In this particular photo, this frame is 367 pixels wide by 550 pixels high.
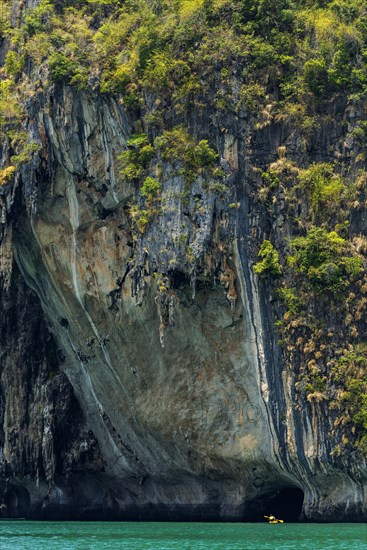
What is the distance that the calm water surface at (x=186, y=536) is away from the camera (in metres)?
24.4

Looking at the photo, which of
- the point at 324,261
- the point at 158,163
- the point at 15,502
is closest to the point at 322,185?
the point at 324,261

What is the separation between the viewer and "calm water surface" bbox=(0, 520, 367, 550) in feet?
80.0

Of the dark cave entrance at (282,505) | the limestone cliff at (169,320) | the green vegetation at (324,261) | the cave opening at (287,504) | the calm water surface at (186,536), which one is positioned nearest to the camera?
the calm water surface at (186,536)

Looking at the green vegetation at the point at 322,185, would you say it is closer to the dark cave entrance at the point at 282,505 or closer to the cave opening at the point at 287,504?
the dark cave entrance at the point at 282,505

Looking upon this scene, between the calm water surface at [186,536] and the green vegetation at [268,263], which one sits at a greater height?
the green vegetation at [268,263]

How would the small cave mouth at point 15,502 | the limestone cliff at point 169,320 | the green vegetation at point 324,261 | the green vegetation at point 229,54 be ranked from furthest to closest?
the small cave mouth at point 15,502, the green vegetation at point 229,54, the limestone cliff at point 169,320, the green vegetation at point 324,261

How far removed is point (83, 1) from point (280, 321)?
36.0 ft

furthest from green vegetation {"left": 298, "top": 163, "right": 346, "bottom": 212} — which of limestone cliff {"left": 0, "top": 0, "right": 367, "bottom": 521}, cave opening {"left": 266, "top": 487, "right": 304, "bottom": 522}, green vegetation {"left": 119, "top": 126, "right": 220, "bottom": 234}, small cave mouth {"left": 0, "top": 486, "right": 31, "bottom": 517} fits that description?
small cave mouth {"left": 0, "top": 486, "right": 31, "bottom": 517}

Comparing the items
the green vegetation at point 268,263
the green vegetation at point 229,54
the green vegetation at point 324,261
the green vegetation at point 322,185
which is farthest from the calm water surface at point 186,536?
the green vegetation at point 229,54

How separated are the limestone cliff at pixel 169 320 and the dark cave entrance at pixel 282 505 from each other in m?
0.05

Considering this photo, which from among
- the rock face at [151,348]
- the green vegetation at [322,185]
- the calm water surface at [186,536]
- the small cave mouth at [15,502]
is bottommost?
the calm water surface at [186,536]

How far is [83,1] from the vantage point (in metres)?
34.1

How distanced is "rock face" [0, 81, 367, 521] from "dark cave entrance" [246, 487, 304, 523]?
0.17 ft

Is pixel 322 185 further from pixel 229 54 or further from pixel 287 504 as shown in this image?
pixel 287 504
